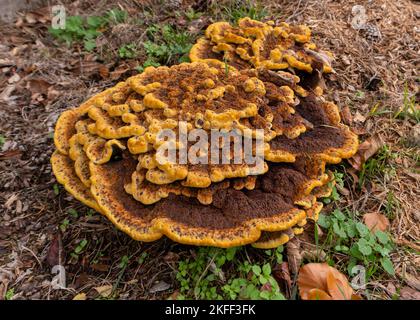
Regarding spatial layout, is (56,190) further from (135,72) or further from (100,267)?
(135,72)

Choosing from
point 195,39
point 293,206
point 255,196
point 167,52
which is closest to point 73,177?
point 255,196

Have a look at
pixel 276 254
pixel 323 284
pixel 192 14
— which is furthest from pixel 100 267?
pixel 192 14

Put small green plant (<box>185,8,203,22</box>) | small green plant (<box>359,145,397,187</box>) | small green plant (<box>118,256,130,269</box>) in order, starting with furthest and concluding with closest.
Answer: small green plant (<box>185,8,203,22</box>), small green plant (<box>359,145,397,187</box>), small green plant (<box>118,256,130,269</box>)

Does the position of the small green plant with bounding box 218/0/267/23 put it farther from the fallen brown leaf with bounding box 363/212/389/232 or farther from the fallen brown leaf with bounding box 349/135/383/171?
the fallen brown leaf with bounding box 363/212/389/232

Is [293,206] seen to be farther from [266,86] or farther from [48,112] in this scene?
[48,112]

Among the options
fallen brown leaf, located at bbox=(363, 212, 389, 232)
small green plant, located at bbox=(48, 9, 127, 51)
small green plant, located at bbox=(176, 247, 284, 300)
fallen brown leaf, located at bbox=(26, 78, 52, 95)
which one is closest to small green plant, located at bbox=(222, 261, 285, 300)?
small green plant, located at bbox=(176, 247, 284, 300)

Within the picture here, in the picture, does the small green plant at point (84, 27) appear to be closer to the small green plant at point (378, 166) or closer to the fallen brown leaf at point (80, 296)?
the fallen brown leaf at point (80, 296)
